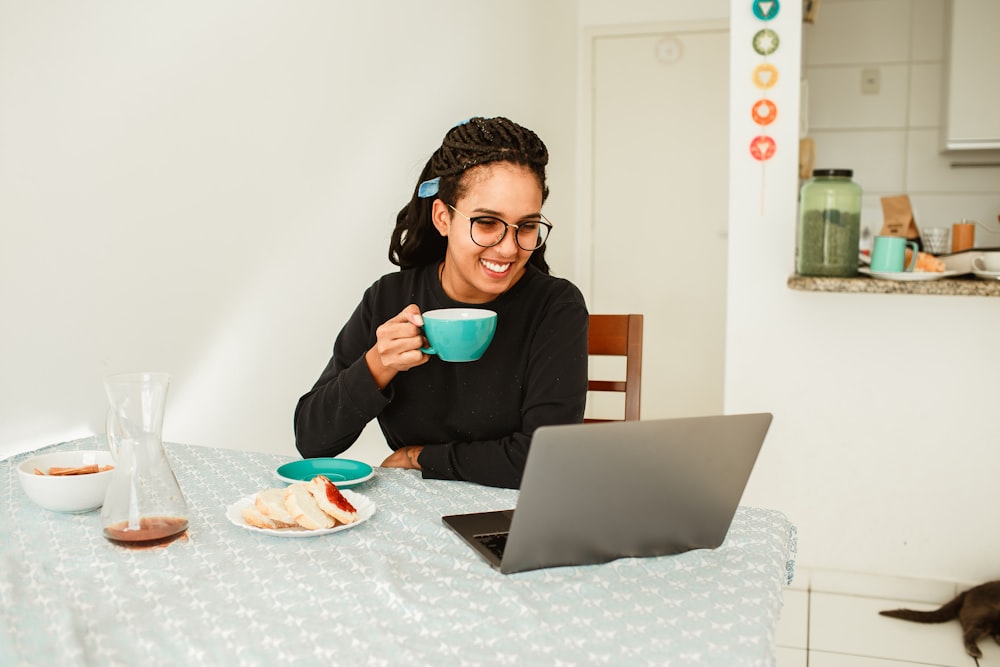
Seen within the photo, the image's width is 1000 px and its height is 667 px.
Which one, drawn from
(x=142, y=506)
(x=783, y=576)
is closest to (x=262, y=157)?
(x=142, y=506)

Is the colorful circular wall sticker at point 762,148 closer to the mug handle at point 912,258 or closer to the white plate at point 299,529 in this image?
the mug handle at point 912,258

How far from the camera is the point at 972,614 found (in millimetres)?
2377

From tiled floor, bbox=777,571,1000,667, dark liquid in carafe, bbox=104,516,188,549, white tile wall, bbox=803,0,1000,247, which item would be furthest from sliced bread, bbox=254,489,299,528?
white tile wall, bbox=803,0,1000,247

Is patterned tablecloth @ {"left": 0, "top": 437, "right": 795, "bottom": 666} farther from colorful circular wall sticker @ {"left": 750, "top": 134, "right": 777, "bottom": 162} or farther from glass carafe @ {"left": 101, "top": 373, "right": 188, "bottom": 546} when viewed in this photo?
colorful circular wall sticker @ {"left": 750, "top": 134, "right": 777, "bottom": 162}

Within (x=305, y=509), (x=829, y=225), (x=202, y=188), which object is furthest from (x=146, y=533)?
(x=829, y=225)

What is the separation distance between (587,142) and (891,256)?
2.34 meters

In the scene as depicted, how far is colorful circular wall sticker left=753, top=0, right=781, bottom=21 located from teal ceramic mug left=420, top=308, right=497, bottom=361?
168cm

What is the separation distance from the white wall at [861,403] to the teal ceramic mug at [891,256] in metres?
0.23

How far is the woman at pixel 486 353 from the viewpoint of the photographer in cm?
141

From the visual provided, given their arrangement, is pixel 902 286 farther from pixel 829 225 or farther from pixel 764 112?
pixel 764 112

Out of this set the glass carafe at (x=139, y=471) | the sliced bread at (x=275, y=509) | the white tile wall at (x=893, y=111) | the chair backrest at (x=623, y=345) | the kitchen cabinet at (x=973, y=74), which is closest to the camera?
the glass carafe at (x=139, y=471)

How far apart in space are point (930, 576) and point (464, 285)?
6.23ft

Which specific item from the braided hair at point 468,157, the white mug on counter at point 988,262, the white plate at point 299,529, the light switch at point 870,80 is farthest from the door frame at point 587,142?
the white plate at point 299,529

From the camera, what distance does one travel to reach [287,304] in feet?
8.09
